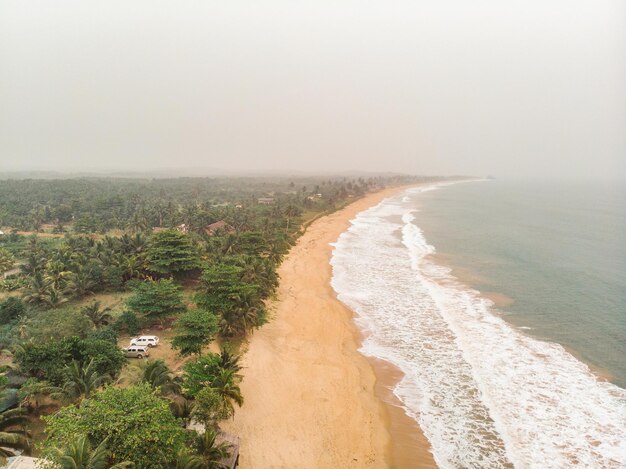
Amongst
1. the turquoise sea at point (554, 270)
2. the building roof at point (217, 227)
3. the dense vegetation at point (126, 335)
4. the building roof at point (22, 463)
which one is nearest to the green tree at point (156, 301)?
the dense vegetation at point (126, 335)

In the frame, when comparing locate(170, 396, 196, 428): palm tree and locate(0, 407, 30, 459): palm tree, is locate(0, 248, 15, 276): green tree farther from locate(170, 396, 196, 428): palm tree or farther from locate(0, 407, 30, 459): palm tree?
locate(170, 396, 196, 428): palm tree

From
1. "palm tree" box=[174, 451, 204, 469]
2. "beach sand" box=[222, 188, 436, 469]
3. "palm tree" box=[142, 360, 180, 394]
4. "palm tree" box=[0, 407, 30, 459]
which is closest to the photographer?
"palm tree" box=[174, 451, 204, 469]

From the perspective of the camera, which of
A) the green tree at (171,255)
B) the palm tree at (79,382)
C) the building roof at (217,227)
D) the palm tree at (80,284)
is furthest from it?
the building roof at (217,227)

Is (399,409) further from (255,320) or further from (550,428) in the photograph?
(255,320)

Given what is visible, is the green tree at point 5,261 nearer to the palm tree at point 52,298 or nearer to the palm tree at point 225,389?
the palm tree at point 52,298

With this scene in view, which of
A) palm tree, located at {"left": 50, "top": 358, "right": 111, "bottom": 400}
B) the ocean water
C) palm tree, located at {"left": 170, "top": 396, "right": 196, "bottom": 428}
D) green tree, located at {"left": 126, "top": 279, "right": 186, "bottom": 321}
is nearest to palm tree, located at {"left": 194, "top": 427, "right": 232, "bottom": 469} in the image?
palm tree, located at {"left": 170, "top": 396, "right": 196, "bottom": 428}

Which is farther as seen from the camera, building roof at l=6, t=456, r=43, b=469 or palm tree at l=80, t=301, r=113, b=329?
palm tree at l=80, t=301, r=113, b=329

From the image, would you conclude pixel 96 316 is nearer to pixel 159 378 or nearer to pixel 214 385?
pixel 159 378
